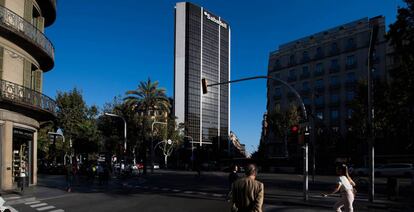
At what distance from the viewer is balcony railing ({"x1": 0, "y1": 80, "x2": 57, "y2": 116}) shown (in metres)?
23.3

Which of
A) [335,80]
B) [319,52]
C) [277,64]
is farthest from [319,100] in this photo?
[277,64]

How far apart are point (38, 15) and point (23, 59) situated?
4745mm

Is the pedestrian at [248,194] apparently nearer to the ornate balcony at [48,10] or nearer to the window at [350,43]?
the ornate balcony at [48,10]

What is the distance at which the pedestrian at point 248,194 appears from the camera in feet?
22.0


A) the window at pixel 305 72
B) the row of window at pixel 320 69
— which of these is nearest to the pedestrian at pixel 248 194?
the row of window at pixel 320 69

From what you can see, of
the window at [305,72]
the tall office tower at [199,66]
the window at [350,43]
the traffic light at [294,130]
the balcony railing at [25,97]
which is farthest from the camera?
the tall office tower at [199,66]

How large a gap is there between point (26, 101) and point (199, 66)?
4213 inches

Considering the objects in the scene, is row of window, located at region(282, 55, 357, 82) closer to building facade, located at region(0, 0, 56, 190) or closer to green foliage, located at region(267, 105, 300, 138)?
green foliage, located at region(267, 105, 300, 138)

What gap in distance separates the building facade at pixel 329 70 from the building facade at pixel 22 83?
5039 centimetres

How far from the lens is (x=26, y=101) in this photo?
83.7ft

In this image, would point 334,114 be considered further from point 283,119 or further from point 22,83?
point 22,83

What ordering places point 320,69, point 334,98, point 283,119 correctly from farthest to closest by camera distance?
point 320,69
point 334,98
point 283,119

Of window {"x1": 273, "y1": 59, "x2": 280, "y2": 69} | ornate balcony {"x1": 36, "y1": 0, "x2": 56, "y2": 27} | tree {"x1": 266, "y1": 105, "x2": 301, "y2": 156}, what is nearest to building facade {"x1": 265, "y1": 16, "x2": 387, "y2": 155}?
window {"x1": 273, "y1": 59, "x2": 280, "y2": 69}

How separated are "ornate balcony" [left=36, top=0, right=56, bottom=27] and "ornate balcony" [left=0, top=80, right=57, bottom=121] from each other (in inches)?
251
